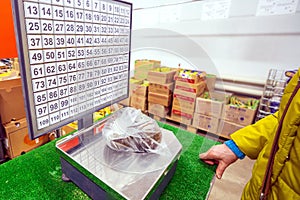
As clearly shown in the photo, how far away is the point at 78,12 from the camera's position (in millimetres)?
495

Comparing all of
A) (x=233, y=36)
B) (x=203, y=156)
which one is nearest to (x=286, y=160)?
(x=203, y=156)

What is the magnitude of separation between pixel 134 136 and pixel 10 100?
1.12m

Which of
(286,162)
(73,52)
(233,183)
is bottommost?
(233,183)

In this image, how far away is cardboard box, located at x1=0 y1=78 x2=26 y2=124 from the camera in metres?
1.15

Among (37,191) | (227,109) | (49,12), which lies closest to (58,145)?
(37,191)

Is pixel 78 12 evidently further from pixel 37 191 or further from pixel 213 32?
pixel 213 32

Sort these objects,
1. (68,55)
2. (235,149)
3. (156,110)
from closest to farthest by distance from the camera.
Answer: (68,55) < (235,149) < (156,110)

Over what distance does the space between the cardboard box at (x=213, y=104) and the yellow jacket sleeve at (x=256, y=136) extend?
0.93 metres

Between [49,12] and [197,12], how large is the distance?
2023 mm

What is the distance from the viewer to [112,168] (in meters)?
0.51

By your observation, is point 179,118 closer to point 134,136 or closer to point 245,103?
point 134,136

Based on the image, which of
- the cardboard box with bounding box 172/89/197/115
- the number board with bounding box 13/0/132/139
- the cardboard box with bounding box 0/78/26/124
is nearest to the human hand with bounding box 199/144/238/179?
the number board with bounding box 13/0/132/139

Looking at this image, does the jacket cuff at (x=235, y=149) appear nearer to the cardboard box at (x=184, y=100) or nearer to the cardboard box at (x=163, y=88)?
the cardboard box at (x=184, y=100)

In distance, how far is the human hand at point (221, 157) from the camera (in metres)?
0.62
